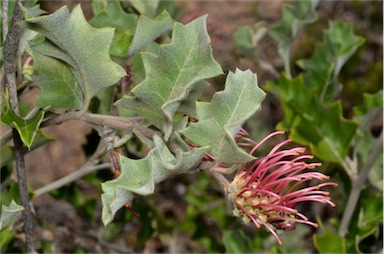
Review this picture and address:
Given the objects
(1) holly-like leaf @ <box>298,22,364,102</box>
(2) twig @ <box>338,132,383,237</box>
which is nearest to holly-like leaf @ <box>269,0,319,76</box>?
(1) holly-like leaf @ <box>298,22,364,102</box>

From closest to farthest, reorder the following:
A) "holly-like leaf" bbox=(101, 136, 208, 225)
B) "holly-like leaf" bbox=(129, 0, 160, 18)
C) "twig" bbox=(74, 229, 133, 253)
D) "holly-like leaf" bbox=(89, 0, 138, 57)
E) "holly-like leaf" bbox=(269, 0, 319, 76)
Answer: "holly-like leaf" bbox=(101, 136, 208, 225) < "holly-like leaf" bbox=(89, 0, 138, 57) < "holly-like leaf" bbox=(129, 0, 160, 18) < "holly-like leaf" bbox=(269, 0, 319, 76) < "twig" bbox=(74, 229, 133, 253)

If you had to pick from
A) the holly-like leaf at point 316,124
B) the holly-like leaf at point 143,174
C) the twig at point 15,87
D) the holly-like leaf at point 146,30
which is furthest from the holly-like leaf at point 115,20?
the holly-like leaf at point 316,124

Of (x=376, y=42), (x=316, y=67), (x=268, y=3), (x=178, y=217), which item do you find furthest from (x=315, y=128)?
(x=268, y=3)

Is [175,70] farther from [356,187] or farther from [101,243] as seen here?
[101,243]

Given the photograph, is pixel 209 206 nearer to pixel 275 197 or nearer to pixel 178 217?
pixel 178 217

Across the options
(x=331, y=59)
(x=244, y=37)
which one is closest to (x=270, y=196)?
(x=331, y=59)

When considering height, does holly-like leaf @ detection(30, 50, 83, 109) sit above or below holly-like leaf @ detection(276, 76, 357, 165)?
above

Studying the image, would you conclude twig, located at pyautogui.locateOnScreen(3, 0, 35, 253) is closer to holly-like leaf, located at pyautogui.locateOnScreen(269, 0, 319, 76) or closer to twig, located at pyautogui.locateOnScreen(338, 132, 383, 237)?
twig, located at pyautogui.locateOnScreen(338, 132, 383, 237)

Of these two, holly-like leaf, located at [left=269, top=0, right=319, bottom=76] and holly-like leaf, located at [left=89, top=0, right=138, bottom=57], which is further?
holly-like leaf, located at [left=269, top=0, right=319, bottom=76]
